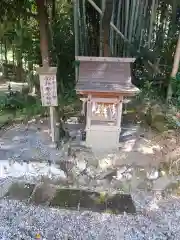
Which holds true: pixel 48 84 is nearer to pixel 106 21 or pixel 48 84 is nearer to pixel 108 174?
pixel 106 21

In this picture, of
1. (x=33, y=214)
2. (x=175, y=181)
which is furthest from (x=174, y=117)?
(x=33, y=214)

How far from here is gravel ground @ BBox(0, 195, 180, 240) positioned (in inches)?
79.4

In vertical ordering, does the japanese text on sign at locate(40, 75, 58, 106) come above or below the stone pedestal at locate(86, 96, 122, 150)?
above

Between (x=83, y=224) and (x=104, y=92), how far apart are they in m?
1.22

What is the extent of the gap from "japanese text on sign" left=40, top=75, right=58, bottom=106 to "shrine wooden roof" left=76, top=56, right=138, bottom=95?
0.28 m

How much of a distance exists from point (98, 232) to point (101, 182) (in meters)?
0.70

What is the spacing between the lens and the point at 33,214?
224cm

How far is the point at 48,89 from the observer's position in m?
2.63

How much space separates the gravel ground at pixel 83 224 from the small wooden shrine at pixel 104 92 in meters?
0.84

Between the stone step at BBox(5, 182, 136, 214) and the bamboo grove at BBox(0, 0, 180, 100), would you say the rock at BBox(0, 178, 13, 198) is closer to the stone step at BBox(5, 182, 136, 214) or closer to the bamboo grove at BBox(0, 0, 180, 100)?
the stone step at BBox(5, 182, 136, 214)

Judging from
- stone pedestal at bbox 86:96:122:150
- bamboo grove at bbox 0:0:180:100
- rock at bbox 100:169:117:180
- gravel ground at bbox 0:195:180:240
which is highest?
bamboo grove at bbox 0:0:180:100

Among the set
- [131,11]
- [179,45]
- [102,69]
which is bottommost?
[102,69]

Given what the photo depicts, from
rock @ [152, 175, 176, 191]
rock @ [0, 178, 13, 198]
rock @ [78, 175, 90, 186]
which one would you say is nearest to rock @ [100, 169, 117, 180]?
rock @ [78, 175, 90, 186]

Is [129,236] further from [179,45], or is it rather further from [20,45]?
[20,45]
